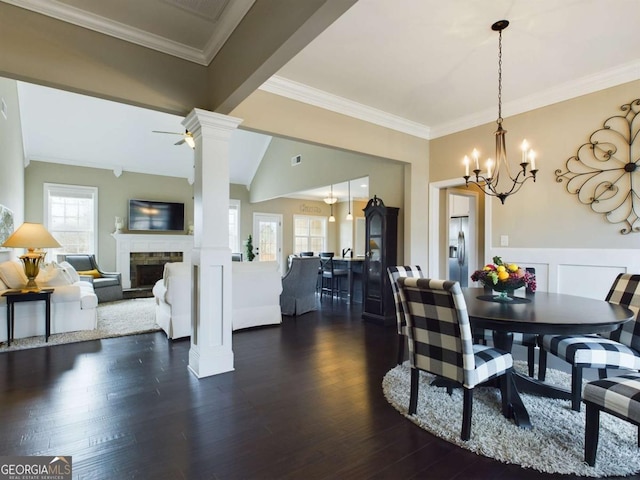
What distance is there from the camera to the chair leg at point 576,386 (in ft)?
7.34

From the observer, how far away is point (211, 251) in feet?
9.83

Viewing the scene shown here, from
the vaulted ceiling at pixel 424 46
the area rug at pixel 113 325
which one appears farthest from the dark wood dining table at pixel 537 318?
the area rug at pixel 113 325

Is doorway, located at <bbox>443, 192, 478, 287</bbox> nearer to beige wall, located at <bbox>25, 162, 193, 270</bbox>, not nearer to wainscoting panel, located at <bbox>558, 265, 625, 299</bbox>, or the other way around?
wainscoting panel, located at <bbox>558, 265, 625, 299</bbox>

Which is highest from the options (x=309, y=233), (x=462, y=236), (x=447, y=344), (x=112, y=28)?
(x=112, y=28)

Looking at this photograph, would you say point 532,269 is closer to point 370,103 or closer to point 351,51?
point 370,103

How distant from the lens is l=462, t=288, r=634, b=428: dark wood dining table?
6.17 feet

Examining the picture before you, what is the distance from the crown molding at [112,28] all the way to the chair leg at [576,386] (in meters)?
3.63

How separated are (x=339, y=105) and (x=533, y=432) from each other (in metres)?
3.66

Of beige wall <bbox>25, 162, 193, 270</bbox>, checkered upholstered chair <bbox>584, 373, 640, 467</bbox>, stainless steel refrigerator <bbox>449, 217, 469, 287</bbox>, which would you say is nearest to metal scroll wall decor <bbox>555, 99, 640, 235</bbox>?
checkered upholstered chair <bbox>584, 373, 640, 467</bbox>

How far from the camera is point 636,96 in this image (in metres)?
3.23

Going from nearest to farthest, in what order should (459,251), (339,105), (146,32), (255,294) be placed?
(146,32) < (339,105) < (255,294) < (459,251)

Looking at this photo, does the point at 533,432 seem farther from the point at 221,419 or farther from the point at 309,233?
the point at 309,233

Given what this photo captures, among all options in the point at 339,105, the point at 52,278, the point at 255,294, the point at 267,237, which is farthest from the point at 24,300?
the point at 267,237

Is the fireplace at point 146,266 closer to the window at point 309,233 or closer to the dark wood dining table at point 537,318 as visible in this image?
the window at point 309,233
